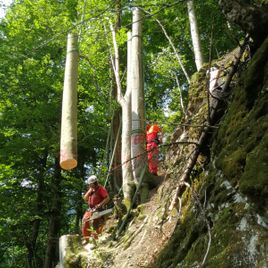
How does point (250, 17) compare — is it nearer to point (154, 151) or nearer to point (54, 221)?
point (154, 151)

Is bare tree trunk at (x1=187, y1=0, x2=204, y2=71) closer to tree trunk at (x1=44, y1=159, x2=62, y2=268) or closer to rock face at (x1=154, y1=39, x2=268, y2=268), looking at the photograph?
rock face at (x1=154, y1=39, x2=268, y2=268)

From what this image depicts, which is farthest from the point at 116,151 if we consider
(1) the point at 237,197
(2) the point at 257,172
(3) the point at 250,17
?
(2) the point at 257,172

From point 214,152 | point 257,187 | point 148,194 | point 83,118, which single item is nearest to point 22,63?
point 83,118

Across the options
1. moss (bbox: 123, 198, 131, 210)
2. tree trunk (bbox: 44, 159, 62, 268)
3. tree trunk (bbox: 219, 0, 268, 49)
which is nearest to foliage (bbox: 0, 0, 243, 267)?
tree trunk (bbox: 44, 159, 62, 268)

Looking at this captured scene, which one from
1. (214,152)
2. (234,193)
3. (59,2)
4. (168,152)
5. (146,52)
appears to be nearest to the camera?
(234,193)

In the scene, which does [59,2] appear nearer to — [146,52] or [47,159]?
[146,52]

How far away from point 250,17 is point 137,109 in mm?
5237

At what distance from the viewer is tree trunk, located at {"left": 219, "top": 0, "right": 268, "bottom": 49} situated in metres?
3.05

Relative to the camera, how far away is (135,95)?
27.4 ft

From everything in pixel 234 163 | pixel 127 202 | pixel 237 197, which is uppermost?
pixel 127 202

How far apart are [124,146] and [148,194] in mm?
1110

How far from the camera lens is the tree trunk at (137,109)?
25.5 ft

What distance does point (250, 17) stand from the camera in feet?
10.0

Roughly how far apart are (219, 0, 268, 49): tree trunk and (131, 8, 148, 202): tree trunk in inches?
174
